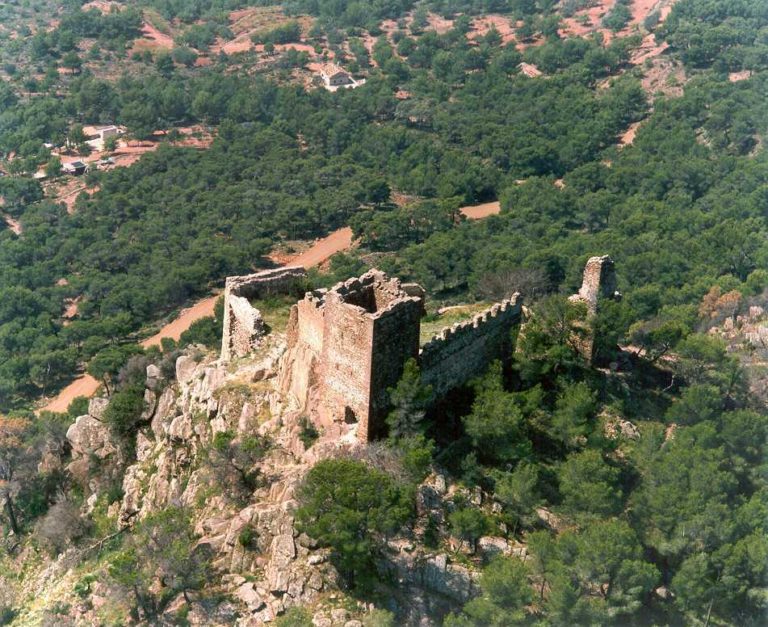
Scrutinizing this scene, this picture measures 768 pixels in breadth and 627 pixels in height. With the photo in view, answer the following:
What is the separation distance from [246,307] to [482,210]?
5839cm

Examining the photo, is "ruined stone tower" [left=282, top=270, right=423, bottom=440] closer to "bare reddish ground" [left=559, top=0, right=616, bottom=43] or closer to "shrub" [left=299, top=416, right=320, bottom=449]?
"shrub" [left=299, top=416, right=320, bottom=449]

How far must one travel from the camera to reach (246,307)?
Result: 1342 inches

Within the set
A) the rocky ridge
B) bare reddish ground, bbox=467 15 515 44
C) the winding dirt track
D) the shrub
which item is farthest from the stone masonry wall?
bare reddish ground, bbox=467 15 515 44

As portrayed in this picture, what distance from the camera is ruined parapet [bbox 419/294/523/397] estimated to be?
28.3 meters

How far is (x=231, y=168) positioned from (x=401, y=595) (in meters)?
80.9

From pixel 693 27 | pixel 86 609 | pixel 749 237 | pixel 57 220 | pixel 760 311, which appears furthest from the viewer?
pixel 693 27

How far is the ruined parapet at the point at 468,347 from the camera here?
2834 centimetres

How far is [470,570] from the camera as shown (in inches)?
990

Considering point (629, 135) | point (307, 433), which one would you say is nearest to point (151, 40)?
point (629, 135)

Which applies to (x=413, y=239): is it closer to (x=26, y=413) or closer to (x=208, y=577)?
(x=26, y=413)

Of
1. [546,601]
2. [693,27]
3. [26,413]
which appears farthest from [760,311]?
[693,27]

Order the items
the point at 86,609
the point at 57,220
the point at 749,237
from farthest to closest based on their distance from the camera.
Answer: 1. the point at 57,220
2. the point at 749,237
3. the point at 86,609

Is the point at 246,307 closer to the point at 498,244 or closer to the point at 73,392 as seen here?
the point at 73,392

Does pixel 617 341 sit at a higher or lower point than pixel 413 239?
higher
